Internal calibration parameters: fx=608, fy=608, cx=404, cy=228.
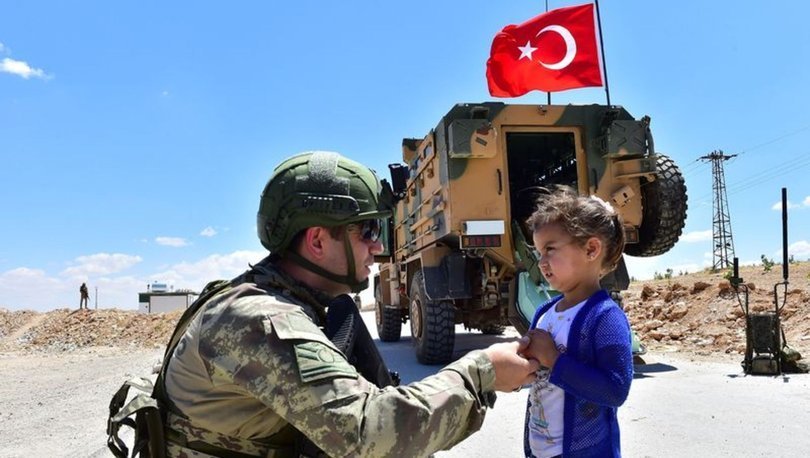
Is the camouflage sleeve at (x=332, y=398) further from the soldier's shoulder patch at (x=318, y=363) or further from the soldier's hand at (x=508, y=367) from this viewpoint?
the soldier's hand at (x=508, y=367)

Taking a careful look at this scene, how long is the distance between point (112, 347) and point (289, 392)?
16061 millimetres

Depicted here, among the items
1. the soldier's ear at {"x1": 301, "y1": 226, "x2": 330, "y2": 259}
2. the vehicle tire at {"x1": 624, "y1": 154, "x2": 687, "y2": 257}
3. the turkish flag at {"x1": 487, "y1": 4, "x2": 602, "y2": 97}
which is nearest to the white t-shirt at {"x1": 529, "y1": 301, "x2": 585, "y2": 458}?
the soldier's ear at {"x1": 301, "y1": 226, "x2": 330, "y2": 259}

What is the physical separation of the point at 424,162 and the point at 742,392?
14.4 feet

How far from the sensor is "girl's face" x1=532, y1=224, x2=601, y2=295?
6.97 ft

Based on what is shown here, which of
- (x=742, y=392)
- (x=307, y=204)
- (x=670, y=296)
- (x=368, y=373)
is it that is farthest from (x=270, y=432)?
(x=670, y=296)

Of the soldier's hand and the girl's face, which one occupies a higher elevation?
the girl's face

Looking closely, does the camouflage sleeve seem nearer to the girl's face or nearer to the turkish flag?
the girl's face

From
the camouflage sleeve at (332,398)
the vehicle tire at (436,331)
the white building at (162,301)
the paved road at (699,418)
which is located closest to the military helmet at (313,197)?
the camouflage sleeve at (332,398)

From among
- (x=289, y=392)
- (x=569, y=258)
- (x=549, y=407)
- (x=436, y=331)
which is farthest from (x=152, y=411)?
(x=436, y=331)

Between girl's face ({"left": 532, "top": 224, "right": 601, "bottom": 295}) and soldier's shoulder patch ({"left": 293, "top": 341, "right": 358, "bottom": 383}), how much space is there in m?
1.09

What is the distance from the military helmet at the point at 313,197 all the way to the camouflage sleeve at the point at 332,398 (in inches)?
14.9

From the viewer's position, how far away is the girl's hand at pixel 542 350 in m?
1.91

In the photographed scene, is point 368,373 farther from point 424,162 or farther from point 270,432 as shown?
point 424,162

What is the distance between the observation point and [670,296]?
522 inches
